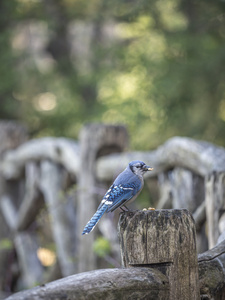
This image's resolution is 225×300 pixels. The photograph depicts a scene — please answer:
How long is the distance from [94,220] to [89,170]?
2.22 meters

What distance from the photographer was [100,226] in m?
4.50

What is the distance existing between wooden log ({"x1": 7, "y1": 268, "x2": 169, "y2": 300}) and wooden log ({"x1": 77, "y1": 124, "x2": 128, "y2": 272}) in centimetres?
249

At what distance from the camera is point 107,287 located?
6.26ft

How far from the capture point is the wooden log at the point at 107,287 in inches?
70.4

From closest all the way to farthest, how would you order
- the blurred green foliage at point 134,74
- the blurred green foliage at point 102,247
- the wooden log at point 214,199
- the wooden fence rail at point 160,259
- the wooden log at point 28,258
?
1. the wooden fence rail at point 160,259
2. the wooden log at point 214,199
3. the blurred green foliage at point 102,247
4. the wooden log at point 28,258
5. the blurred green foliage at point 134,74

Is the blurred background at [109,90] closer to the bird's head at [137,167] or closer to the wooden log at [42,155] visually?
the wooden log at [42,155]

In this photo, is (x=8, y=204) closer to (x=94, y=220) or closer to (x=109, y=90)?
(x=94, y=220)

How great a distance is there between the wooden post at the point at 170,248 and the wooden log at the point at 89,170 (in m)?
2.40

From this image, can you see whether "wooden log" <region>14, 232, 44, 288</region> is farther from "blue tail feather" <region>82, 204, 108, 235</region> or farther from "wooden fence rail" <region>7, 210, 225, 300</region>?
"wooden fence rail" <region>7, 210, 225, 300</region>

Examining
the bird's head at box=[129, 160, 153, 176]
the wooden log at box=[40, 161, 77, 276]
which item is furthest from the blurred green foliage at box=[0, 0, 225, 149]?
the bird's head at box=[129, 160, 153, 176]

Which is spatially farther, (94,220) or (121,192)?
(121,192)

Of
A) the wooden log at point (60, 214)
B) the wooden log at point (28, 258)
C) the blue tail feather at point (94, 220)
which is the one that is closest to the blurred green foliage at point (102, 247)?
the wooden log at point (60, 214)

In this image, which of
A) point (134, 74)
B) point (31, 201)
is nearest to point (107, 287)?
point (31, 201)

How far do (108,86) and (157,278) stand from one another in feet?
24.8
